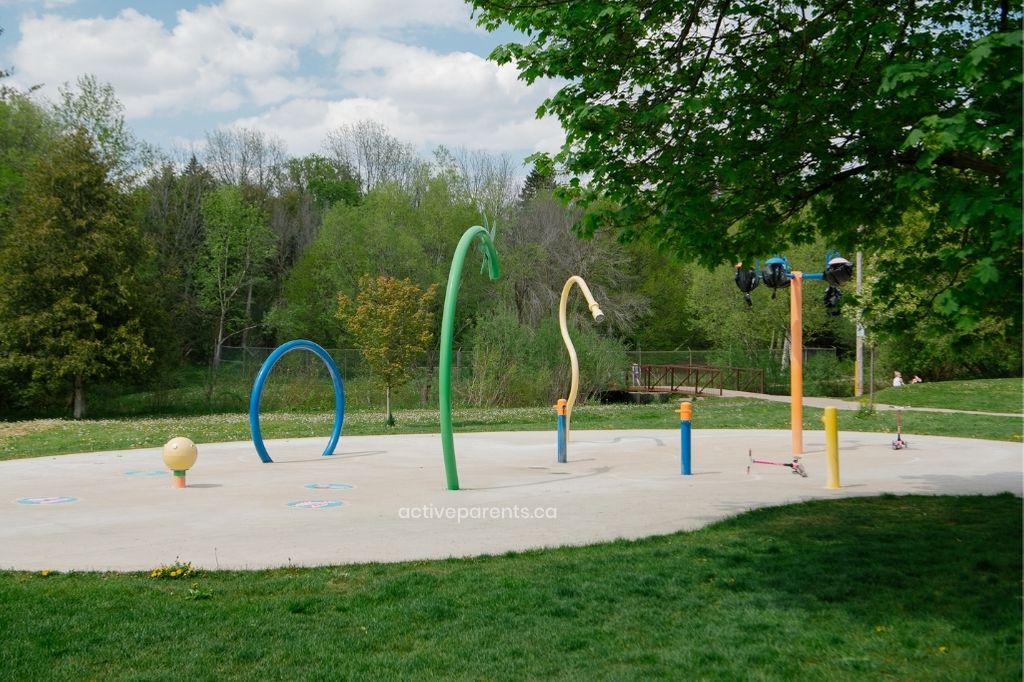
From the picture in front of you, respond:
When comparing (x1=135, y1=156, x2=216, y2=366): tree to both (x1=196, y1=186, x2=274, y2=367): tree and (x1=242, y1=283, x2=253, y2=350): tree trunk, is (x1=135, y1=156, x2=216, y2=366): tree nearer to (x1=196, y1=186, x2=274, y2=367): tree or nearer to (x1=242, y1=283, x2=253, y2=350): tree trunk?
(x1=196, y1=186, x2=274, y2=367): tree

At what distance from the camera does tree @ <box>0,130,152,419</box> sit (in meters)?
29.2

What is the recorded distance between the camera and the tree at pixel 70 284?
95.9 ft

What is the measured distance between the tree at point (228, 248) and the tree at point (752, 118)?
1655 inches

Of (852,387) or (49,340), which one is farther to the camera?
(852,387)

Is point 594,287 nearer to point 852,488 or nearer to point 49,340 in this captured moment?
point 49,340

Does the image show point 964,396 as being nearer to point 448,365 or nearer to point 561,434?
point 561,434

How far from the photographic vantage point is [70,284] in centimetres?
3023

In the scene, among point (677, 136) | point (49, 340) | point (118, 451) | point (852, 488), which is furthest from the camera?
point (49, 340)

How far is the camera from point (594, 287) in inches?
1864

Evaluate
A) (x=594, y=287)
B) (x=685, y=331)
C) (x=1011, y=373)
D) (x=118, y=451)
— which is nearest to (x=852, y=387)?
(x=1011, y=373)

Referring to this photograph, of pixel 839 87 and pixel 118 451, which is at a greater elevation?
pixel 839 87

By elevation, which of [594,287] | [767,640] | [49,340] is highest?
[594,287]

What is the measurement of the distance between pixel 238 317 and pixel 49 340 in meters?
23.0

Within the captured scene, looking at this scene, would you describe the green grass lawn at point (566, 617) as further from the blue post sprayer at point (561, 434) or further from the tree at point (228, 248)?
the tree at point (228, 248)
